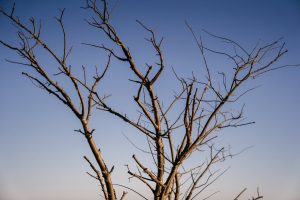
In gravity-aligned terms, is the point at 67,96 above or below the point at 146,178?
above

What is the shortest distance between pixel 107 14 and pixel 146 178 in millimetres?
1391

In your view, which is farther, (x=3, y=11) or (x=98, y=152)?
(x=3, y=11)

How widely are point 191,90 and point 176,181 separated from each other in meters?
0.83

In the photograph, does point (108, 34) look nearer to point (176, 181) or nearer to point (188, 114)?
point (188, 114)

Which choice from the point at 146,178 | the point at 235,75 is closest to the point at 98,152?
the point at 146,178

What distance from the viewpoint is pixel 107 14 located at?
7.42ft

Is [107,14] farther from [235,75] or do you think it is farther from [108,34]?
[235,75]

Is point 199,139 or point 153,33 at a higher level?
point 153,33

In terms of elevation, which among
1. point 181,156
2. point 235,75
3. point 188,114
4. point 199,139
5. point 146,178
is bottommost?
point 146,178

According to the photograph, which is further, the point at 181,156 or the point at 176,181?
the point at 176,181

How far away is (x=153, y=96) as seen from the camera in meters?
2.18

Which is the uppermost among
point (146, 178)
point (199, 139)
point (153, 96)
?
point (153, 96)

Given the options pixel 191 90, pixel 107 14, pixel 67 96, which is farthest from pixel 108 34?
pixel 191 90

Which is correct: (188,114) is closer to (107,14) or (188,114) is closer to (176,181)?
(176,181)
